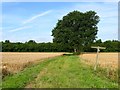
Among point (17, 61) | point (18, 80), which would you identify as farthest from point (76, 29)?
point (18, 80)

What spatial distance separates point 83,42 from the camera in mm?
89312

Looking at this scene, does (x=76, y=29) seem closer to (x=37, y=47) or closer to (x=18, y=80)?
(x=37, y=47)

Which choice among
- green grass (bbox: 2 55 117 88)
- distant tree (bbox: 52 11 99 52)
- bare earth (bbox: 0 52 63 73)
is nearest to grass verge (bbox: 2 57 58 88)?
green grass (bbox: 2 55 117 88)

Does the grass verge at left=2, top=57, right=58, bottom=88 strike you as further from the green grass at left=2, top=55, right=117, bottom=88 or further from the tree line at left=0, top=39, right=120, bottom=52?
the tree line at left=0, top=39, right=120, bottom=52

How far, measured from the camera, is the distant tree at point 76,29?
287 feet

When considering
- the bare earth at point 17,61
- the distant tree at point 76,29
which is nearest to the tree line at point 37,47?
the distant tree at point 76,29

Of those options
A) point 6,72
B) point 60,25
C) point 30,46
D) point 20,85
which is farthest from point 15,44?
point 20,85

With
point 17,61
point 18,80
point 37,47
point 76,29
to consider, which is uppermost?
point 76,29

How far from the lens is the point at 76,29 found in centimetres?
9069

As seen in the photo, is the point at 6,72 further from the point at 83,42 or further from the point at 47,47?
the point at 47,47

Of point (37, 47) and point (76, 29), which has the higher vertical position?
point (76, 29)

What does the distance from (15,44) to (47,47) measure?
12041 mm

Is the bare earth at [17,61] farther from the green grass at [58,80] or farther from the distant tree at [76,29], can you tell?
the distant tree at [76,29]

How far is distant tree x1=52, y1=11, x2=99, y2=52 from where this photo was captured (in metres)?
87.6
